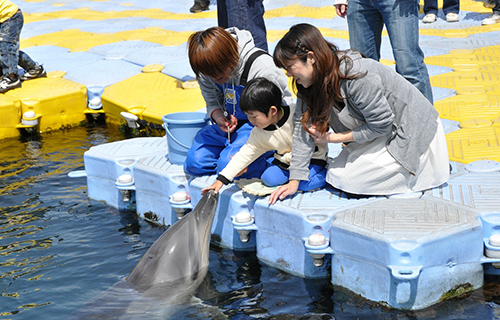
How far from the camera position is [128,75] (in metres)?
8.08

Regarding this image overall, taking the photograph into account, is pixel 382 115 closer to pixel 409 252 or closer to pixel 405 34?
pixel 409 252

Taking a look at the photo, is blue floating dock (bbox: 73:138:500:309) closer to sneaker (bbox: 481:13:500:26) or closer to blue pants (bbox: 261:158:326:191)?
blue pants (bbox: 261:158:326:191)

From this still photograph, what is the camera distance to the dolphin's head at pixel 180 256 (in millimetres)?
3855

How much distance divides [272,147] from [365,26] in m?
1.31

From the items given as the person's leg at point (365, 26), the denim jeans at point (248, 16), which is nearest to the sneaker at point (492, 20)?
the denim jeans at point (248, 16)

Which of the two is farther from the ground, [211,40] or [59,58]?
[211,40]

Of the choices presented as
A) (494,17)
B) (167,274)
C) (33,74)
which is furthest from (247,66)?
(494,17)

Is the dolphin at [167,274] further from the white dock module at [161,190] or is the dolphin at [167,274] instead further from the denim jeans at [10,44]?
the denim jeans at [10,44]

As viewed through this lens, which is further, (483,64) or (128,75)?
(128,75)

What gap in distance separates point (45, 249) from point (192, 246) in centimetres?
129

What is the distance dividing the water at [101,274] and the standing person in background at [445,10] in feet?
20.3

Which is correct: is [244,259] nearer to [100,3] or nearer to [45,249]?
[45,249]

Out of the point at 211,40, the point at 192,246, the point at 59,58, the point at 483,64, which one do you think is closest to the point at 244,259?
the point at 192,246

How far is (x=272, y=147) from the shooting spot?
4051mm
